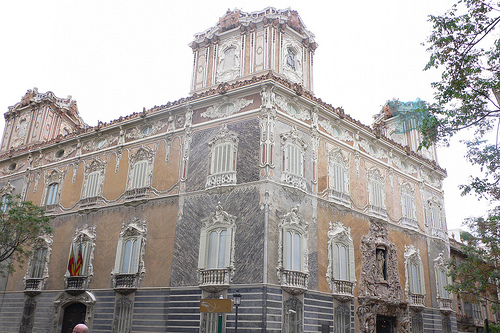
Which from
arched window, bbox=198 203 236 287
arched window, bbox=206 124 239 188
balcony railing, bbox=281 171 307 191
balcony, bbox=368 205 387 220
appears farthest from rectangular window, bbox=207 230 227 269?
balcony, bbox=368 205 387 220

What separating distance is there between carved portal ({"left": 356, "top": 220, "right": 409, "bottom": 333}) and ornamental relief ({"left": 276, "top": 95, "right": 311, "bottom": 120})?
7744 millimetres

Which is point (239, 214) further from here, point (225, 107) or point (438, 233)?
point (438, 233)

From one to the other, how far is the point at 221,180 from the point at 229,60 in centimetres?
833

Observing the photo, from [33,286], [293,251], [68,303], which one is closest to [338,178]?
[293,251]

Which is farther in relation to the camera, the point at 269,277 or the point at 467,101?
the point at 269,277

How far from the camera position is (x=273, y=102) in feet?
77.4

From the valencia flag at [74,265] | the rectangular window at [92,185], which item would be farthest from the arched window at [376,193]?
the valencia flag at [74,265]

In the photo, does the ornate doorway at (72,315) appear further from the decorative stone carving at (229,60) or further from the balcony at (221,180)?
the decorative stone carving at (229,60)

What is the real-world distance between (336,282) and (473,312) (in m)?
22.8

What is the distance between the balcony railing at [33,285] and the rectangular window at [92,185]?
5.77 metres

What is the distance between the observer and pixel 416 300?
95.1ft

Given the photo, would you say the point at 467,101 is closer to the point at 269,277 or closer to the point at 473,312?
the point at 269,277

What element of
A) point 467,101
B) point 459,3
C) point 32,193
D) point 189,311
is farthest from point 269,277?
point 32,193

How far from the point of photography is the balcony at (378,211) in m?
28.1
